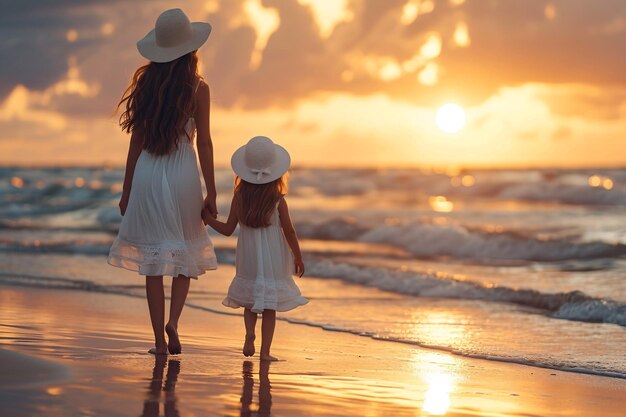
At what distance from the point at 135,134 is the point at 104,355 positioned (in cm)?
139

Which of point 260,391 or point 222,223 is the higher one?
point 222,223

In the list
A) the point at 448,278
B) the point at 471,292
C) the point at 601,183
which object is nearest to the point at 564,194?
the point at 601,183

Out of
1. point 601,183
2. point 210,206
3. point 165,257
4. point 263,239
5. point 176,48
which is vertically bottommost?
point 165,257

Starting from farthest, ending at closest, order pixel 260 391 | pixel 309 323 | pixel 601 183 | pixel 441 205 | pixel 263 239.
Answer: pixel 601 183 → pixel 441 205 → pixel 309 323 → pixel 263 239 → pixel 260 391

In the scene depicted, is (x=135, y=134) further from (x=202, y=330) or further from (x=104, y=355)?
(x=202, y=330)

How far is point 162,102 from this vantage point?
6.07m

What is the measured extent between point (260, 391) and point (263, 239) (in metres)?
1.39

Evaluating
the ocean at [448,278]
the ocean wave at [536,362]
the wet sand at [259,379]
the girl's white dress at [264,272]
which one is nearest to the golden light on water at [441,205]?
the ocean at [448,278]

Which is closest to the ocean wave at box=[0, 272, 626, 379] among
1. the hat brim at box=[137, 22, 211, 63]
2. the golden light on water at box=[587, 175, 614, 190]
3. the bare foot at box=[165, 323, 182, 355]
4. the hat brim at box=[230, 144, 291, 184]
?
the hat brim at box=[230, 144, 291, 184]

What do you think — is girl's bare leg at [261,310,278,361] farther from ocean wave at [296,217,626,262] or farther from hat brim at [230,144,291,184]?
ocean wave at [296,217,626,262]

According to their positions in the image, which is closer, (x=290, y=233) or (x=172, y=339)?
(x=172, y=339)

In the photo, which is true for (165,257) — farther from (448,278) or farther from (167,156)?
(448,278)

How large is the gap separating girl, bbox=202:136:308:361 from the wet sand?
0.37 meters

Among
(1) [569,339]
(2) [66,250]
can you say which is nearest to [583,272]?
(1) [569,339]
